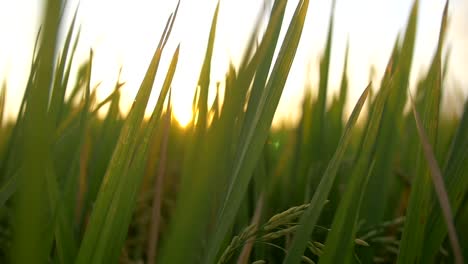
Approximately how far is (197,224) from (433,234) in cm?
36

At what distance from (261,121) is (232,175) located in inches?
2.0

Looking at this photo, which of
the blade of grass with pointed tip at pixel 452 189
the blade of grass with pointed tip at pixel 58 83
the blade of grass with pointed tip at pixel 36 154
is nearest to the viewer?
the blade of grass with pointed tip at pixel 36 154

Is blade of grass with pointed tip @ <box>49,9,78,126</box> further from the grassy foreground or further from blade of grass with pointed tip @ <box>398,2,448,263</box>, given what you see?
blade of grass with pointed tip @ <box>398,2,448,263</box>

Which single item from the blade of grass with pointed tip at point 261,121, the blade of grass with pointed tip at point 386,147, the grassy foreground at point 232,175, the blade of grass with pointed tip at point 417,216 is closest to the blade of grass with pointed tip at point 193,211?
the grassy foreground at point 232,175

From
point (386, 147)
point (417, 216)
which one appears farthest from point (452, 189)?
point (386, 147)

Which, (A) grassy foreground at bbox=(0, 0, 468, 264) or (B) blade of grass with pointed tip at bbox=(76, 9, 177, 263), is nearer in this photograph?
(A) grassy foreground at bbox=(0, 0, 468, 264)

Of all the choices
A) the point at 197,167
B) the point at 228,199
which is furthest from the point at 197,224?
the point at 228,199

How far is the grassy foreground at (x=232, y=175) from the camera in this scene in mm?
227

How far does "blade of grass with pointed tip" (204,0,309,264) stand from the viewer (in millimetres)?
382

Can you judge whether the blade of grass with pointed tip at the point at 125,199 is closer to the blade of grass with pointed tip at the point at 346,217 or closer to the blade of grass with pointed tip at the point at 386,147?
the blade of grass with pointed tip at the point at 346,217

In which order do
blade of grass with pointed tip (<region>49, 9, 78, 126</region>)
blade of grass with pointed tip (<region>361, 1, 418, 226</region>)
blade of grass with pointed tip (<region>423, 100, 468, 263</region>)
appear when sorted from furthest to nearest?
blade of grass with pointed tip (<region>361, 1, 418, 226</region>), blade of grass with pointed tip (<region>423, 100, 468, 263</region>), blade of grass with pointed tip (<region>49, 9, 78, 126</region>)

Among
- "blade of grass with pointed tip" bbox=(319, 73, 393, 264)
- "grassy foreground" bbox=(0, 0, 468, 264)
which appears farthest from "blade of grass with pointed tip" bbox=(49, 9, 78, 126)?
"blade of grass with pointed tip" bbox=(319, 73, 393, 264)

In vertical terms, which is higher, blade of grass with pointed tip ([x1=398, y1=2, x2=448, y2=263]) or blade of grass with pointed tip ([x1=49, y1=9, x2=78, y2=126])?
blade of grass with pointed tip ([x1=49, y1=9, x2=78, y2=126])

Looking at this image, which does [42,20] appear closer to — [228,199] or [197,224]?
[197,224]
